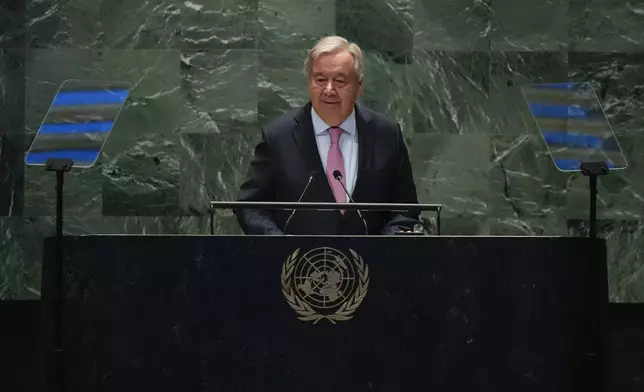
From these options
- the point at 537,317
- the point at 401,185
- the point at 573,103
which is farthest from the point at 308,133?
the point at 537,317

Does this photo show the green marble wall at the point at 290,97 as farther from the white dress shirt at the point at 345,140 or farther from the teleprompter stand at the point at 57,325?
the teleprompter stand at the point at 57,325

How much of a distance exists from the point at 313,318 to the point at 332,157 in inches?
46.6

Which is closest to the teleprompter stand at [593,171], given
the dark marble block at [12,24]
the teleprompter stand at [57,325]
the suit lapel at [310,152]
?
the suit lapel at [310,152]

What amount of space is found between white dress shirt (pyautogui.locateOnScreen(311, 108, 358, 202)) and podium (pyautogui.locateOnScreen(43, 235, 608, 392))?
3.43 ft

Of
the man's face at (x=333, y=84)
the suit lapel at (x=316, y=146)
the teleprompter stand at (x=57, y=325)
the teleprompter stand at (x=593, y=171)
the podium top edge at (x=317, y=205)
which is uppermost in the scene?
the man's face at (x=333, y=84)

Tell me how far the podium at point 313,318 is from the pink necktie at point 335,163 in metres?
0.91

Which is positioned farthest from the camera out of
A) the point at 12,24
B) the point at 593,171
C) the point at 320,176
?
the point at 12,24

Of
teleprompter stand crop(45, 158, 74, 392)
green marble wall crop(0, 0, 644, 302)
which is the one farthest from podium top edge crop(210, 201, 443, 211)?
green marble wall crop(0, 0, 644, 302)

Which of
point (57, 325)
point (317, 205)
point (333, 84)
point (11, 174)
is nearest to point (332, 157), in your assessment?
point (333, 84)

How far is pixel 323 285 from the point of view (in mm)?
2939

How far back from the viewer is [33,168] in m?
5.88

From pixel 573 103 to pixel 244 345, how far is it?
161cm

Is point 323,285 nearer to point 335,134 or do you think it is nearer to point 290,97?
point 335,134

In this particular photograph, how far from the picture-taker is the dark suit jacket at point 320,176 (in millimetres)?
3801
